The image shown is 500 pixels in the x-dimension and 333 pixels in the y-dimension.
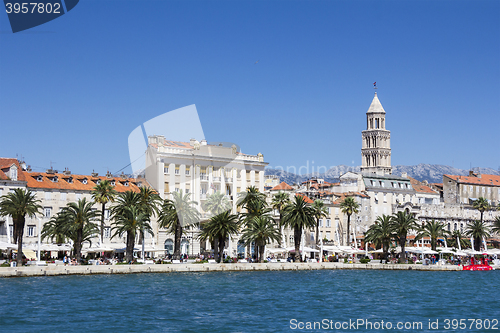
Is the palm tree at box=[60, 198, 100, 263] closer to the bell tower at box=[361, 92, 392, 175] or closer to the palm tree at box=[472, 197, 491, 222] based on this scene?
the palm tree at box=[472, 197, 491, 222]

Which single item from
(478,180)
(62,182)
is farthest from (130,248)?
(478,180)

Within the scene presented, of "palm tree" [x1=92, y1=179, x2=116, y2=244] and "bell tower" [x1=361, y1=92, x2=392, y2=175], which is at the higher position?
"bell tower" [x1=361, y1=92, x2=392, y2=175]

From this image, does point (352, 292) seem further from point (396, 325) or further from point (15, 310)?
point (15, 310)

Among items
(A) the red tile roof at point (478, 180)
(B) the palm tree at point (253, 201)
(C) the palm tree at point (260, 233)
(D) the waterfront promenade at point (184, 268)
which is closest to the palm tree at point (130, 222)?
(D) the waterfront promenade at point (184, 268)

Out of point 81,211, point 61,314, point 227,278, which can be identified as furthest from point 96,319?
point 81,211

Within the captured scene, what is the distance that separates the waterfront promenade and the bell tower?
73.3m

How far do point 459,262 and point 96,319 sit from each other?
2788 inches

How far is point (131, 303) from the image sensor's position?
45.9 meters

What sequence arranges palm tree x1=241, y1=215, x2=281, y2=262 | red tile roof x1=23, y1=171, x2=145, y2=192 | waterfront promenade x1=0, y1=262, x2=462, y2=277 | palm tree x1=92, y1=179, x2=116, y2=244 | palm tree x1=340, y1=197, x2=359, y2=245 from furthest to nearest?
palm tree x1=340, y1=197, x2=359, y2=245
red tile roof x1=23, y1=171, x2=145, y2=192
palm tree x1=92, y1=179, x2=116, y2=244
palm tree x1=241, y1=215, x2=281, y2=262
waterfront promenade x1=0, y1=262, x2=462, y2=277

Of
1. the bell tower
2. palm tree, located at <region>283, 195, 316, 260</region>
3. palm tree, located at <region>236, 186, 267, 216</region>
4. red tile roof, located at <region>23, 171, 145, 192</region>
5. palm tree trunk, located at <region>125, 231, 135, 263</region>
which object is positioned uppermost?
the bell tower

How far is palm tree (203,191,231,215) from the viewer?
95.9 meters

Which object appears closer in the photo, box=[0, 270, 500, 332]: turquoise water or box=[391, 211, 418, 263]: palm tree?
box=[0, 270, 500, 332]: turquoise water
